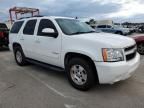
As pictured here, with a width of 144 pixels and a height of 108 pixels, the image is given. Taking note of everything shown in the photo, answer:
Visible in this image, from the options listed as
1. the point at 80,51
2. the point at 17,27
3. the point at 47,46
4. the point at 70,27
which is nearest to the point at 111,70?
the point at 80,51

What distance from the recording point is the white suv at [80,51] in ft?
12.2

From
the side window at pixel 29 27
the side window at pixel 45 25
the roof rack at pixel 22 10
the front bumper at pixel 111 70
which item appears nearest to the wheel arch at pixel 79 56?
the front bumper at pixel 111 70

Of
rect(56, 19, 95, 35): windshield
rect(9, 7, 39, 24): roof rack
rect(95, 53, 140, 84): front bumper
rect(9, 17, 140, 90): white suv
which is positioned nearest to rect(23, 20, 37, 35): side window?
rect(9, 17, 140, 90): white suv

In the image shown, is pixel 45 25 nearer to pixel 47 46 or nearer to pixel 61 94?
pixel 47 46

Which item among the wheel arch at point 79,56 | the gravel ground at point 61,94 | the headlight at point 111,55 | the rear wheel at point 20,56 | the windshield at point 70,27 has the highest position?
the windshield at point 70,27

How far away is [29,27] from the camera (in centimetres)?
616

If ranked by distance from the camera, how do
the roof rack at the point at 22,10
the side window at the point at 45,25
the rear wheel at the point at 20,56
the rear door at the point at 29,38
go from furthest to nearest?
the roof rack at the point at 22,10
the rear wheel at the point at 20,56
the rear door at the point at 29,38
the side window at the point at 45,25

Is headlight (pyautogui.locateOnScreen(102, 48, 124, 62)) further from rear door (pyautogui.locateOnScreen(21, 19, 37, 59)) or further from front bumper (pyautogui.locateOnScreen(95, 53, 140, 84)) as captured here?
rear door (pyautogui.locateOnScreen(21, 19, 37, 59))

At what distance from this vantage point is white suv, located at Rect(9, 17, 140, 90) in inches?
147

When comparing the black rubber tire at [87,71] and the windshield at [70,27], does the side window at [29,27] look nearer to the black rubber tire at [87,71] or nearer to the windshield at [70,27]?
the windshield at [70,27]

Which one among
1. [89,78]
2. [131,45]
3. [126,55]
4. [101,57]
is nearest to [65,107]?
[89,78]

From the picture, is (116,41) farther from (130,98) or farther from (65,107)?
(65,107)

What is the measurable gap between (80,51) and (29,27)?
112 inches

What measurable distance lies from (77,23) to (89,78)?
2.11m
